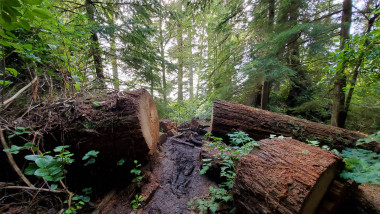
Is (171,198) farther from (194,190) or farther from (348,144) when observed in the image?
(348,144)

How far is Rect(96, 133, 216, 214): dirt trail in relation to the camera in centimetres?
199

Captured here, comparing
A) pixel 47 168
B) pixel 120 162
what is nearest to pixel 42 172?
pixel 47 168

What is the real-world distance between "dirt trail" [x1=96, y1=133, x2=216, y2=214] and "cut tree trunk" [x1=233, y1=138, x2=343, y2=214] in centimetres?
90

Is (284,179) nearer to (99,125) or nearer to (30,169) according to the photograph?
(99,125)

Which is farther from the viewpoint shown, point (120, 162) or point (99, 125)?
point (120, 162)

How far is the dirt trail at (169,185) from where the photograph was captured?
6.53 feet

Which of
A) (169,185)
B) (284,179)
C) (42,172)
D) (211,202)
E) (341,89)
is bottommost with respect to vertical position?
(169,185)

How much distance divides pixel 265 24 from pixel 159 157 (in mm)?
5466

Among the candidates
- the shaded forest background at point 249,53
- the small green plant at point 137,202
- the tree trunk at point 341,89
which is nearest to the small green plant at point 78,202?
the small green plant at point 137,202

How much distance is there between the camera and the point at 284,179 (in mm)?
1447

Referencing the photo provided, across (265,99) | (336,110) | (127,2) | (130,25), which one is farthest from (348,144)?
(127,2)

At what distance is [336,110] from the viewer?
4.09 m

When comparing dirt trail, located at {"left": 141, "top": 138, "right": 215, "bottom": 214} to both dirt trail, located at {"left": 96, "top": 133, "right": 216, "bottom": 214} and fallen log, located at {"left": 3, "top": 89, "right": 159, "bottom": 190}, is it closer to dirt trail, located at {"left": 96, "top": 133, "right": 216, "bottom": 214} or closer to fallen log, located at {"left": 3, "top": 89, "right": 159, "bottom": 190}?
dirt trail, located at {"left": 96, "top": 133, "right": 216, "bottom": 214}

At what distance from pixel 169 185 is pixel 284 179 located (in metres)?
1.80
